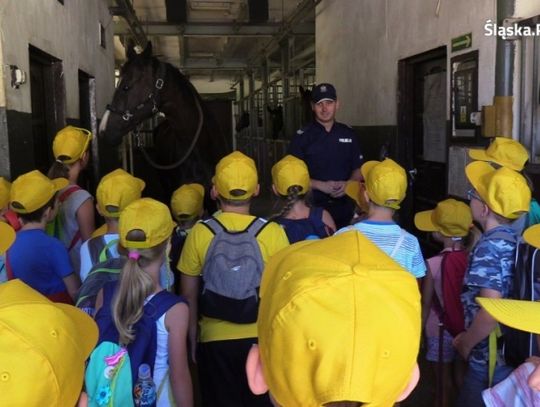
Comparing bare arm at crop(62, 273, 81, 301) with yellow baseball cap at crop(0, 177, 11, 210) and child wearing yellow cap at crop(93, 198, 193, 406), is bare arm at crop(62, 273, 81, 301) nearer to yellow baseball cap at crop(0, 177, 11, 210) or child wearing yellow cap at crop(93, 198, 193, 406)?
child wearing yellow cap at crop(93, 198, 193, 406)

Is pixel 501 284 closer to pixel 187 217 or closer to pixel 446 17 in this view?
pixel 187 217

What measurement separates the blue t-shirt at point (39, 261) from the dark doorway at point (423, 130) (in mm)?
3343

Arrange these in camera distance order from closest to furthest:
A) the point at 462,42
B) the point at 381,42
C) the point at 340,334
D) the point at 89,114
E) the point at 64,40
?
the point at 340,334 < the point at 462,42 < the point at 64,40 < the point at 381,42 < the point at 89,114

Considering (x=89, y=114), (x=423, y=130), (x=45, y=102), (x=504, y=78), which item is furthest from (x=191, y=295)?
(x=89, y=114)

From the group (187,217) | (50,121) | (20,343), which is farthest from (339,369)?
(50,121)

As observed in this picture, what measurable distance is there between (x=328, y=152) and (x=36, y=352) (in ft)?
10.3

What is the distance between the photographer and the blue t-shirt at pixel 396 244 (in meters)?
2.30

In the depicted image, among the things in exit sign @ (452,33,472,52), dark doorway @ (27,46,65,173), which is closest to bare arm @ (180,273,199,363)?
dark doorway @ (27,46,65,173)

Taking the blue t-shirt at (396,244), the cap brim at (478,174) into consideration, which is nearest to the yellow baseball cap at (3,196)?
the blue t-shirt at (396,244)

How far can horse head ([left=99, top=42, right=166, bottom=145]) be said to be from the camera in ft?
15.2

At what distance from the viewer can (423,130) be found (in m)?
5.50

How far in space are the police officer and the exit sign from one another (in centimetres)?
107

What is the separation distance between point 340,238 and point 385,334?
24 cm

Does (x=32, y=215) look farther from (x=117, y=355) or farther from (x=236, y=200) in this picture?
(x=117, y=355)
